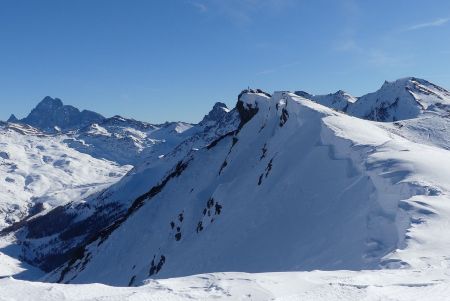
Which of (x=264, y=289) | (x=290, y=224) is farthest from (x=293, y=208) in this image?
(x=264, y=289)

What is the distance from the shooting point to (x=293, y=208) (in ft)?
122

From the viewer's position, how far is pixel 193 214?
69750mm

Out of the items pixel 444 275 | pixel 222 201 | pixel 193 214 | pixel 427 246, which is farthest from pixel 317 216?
pixel 193 214

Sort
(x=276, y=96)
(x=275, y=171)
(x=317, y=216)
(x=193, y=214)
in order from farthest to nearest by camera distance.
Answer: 1. (x=276, y=96)
2. (x=193, y=214)
3. (x=275, y=171)
4. (x=317, y=216)

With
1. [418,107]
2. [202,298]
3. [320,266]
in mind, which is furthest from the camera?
[418,107]

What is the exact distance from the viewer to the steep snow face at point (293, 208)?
22266 mm

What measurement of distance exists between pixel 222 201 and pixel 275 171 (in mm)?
10136

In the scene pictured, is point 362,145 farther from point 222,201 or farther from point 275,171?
point 222,201

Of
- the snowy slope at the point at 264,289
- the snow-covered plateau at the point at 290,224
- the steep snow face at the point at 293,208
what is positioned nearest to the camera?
the snowy slope at the point at 264,289

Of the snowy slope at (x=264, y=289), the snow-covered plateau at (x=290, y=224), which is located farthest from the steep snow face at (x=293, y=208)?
the snowy slope at (x=264, y=289)

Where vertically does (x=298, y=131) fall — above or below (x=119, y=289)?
above

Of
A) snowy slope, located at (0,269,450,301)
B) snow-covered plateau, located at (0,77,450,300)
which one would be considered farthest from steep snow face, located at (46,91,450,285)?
snowy slope, located at (0,269,450,301)

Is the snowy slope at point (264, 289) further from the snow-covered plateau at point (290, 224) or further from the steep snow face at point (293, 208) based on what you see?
the steep snow face at point (293, 208)

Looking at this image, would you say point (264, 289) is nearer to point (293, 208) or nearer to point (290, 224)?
point (290, 224)
